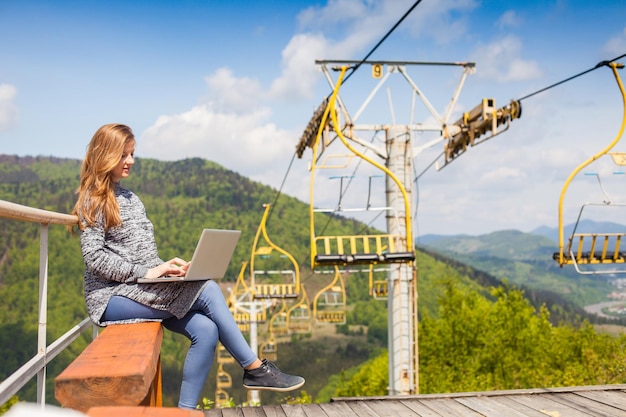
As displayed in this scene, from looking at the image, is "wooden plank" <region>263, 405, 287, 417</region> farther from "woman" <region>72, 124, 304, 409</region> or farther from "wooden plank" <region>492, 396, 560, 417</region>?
"wooden plank" <region>492, 396, 560, 417</region>

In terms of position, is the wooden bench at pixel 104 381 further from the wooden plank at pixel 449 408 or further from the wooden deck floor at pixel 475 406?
the wooden plank at pixel 449 408

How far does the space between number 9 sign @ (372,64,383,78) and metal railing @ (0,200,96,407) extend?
8.98 meters

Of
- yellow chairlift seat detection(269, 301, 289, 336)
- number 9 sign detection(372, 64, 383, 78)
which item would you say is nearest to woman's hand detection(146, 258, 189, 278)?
number 9 sign detection(372, 64, 383, 78)

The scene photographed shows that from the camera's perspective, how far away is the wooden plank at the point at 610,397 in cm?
341

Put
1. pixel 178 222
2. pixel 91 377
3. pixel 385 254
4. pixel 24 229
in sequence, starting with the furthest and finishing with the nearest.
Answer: pixel 178 222 → pixel 24 229 → pixel 385 254 → pixel 91 377

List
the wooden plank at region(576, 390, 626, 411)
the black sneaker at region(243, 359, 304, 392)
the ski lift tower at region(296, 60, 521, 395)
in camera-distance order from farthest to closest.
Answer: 1. the ski lift tower at region(296, 60, 521, 395)
2. the wooden plank at region(576, 390, 626, 411)
3. the black sneaker at region(243, 359, 304, 392)

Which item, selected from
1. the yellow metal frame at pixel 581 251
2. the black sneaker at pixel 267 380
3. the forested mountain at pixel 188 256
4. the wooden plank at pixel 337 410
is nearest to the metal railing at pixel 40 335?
the black sneaker at pixel 267 380

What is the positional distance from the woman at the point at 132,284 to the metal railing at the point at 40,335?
14 centimetres

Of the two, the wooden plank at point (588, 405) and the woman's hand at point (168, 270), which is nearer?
the woman's hand at point (168, 270)

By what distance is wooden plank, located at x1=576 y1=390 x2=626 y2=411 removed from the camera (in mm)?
3412

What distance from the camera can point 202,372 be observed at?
2.65 metres

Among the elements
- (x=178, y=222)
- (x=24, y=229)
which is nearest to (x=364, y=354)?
(x=178, y=222)

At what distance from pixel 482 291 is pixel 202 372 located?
94942 millimetres

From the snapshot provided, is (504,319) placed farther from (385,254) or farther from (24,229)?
(24,229)
